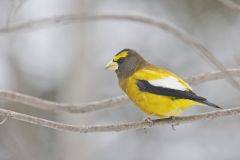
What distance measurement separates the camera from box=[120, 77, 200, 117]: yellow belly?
4477mm

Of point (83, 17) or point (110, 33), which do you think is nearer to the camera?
point (83, 17)

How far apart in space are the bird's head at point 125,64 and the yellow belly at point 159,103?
28 cm

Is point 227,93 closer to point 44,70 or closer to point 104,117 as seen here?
point 104,117

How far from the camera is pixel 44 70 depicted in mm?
10953

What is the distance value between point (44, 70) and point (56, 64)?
39cm

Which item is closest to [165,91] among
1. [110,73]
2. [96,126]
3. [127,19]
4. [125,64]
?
[125,64]

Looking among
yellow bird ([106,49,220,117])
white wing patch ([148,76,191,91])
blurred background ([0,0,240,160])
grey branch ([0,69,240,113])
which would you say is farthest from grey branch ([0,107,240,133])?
blurred background ([0,0,240,160])

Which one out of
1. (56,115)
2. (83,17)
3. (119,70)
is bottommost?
(119,70)

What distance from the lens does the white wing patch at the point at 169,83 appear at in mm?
4477

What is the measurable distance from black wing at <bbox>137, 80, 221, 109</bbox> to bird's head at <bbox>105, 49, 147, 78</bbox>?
233 mm

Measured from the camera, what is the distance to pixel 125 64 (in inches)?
193

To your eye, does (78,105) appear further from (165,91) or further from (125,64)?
(165,91)

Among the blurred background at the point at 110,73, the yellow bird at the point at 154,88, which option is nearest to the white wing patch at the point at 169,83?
the yellow bird at the point at 154,88

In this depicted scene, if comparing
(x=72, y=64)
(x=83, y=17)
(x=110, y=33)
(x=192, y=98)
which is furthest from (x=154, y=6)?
(x=192, y=98)
